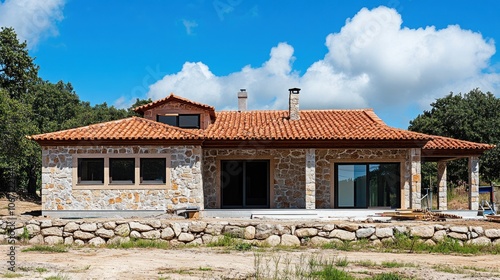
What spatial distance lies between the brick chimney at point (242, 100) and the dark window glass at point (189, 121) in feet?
13.1

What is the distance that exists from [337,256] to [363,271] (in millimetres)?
1820

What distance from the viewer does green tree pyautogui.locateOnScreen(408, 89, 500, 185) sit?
130ft

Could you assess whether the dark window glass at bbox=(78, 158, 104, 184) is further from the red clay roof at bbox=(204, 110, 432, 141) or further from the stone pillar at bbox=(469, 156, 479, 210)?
the stone pillar at bbox=(469, 156, 479, 210)

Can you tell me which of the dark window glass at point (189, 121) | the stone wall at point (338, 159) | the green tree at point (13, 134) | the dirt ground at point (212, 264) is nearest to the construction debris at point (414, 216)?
the stone wall at point (338, 159)

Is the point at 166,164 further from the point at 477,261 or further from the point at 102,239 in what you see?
the point at 477,261

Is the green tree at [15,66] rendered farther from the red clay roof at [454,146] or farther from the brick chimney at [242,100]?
the red clay roof at [454,146]

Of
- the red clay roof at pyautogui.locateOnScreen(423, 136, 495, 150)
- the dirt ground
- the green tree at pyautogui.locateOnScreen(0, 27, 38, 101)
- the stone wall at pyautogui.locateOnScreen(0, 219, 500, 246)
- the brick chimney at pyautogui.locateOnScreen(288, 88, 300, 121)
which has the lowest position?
the dirt ground

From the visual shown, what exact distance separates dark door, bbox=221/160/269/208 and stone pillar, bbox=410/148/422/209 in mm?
5796

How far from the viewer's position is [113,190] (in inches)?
799

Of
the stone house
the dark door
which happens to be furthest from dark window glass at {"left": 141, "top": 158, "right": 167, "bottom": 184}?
the dark door

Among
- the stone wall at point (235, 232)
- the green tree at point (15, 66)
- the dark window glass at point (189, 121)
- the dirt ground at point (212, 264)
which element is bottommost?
the dirt ground at point (212, 264)

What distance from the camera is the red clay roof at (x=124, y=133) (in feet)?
65.7

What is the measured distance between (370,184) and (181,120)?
8569 mm

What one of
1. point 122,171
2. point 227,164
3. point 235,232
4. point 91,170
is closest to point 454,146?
point 227,164
